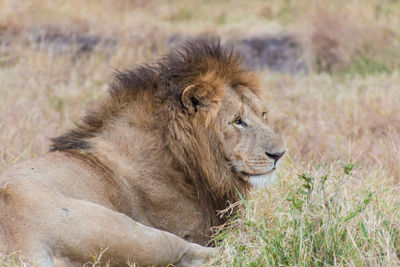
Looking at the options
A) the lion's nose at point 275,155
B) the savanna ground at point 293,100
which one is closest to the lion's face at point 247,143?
the lion's nose at point 275,155

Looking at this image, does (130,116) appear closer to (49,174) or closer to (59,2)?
(49,174)

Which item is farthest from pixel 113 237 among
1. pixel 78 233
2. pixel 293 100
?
pixel 293 100

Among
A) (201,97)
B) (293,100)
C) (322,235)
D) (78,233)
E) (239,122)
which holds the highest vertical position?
(201,97)

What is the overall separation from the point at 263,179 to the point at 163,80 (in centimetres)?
79

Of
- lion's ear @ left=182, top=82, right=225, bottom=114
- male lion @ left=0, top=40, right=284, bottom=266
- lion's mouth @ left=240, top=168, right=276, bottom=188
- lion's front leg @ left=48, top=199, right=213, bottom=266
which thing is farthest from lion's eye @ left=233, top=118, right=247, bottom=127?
lion's front leg @ left=48, top=199, right=213, bottom=266

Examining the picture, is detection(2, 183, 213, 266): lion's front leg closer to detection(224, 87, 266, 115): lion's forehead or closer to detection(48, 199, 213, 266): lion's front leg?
detection(48, 199, 213, 266): lion's front leg

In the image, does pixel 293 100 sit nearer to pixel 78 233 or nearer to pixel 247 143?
pixel 247 143

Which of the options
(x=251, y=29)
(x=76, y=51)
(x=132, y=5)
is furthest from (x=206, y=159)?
(x=132, y=5)

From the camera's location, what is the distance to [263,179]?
3582 mm

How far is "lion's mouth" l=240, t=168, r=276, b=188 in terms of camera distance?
11.7 feet

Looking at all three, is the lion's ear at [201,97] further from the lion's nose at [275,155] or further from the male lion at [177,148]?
the lion's nose at [275,155]

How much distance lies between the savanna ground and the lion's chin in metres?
0.11

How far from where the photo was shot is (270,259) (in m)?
2.95

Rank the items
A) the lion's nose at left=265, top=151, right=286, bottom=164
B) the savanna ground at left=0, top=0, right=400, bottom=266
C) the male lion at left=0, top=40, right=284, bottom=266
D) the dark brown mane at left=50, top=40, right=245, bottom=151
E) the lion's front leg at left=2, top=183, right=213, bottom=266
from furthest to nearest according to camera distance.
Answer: the dark brown mane at left=50, top=40, right=245, bottom=151 → the lion's nose at left=265, top=151, right=286, bottom=164 → the male lion at left=0, top=40, right=284, bottom=266 → the savanna ground at left=0, top=0, right=400, bottom=266 → the lion's front leg at left=2, top=183, right=213, bottom=266
